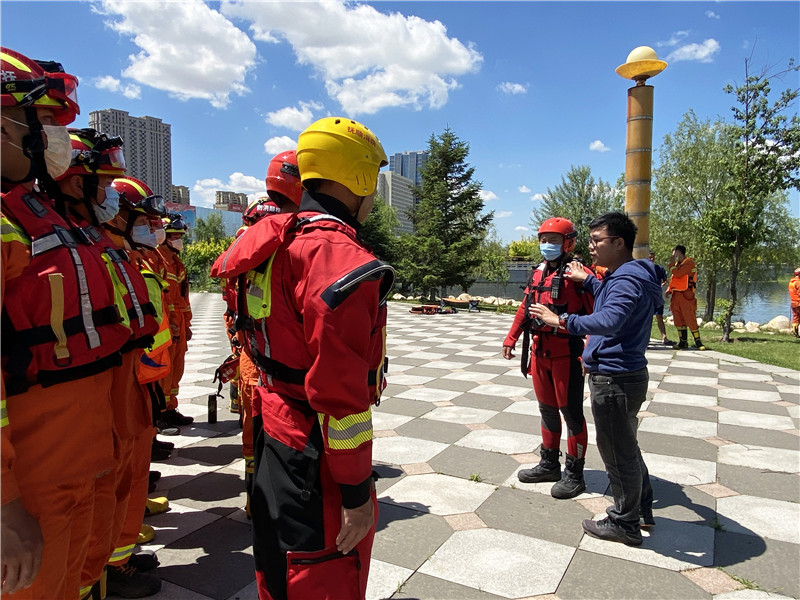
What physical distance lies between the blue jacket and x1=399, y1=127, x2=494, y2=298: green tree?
19.8m

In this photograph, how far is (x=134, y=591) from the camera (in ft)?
8.54

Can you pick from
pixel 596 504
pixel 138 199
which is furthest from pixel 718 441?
pixel 138 199

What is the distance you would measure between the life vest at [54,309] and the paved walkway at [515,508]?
1.60 meters

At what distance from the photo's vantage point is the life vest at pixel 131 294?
208 cm

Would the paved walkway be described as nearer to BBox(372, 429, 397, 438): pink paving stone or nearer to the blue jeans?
BBox(372, 429, 397, 438): pink paving stone

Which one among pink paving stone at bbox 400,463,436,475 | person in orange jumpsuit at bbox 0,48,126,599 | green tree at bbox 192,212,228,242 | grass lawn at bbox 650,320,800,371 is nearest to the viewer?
person in orange jumpsuit at bbox 0,48,126,599

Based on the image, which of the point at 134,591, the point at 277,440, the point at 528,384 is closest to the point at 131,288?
the point at 277,440

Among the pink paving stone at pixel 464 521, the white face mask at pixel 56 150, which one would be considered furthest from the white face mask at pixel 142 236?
the pink paving stone at pixel 464 521

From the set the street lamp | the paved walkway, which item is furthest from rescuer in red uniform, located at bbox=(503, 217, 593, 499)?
the street lamp

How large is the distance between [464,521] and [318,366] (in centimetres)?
237

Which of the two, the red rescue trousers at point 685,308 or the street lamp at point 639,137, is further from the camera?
the red rescue trousers at point 685,308

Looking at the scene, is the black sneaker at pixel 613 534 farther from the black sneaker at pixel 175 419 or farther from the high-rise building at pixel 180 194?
the high-rise building at pixel 180 194

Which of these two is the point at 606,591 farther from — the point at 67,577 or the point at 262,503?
the point at 67,577

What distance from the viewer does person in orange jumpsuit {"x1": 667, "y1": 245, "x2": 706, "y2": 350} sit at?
1120 centimetres
